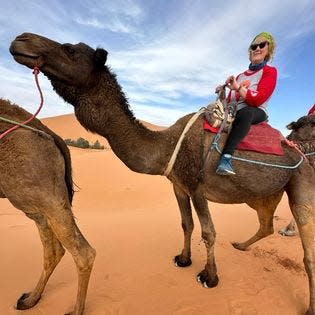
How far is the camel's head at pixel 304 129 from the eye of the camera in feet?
17.2

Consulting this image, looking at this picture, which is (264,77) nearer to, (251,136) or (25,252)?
(251,136)

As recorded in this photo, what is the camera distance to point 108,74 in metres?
3.55

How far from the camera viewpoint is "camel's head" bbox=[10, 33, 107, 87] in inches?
121

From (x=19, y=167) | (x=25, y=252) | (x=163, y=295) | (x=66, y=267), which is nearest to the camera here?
(x=19, y=167)

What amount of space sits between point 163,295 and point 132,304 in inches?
17.0

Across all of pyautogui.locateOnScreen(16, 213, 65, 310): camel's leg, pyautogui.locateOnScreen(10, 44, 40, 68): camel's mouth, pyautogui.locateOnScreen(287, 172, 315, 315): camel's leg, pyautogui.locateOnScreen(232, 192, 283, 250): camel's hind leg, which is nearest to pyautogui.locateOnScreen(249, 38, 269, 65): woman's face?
pyautogui.locateOnScreen(287, 172, 315, 315): camel's leg

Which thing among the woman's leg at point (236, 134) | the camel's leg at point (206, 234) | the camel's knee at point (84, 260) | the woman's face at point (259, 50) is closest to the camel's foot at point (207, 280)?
the camel's leg at point (206, 234)

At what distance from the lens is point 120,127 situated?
3.56 m

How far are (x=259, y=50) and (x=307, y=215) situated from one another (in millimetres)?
2075

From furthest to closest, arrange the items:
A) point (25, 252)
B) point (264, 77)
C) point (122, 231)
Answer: point (122, 231)
point (25, 252)
point (264, 77)

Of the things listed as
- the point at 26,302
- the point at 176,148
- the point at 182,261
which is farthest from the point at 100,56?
the point at 182,261

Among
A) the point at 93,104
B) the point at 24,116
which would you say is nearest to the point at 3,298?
the point at 24,116

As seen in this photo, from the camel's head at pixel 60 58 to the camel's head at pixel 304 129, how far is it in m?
3.44

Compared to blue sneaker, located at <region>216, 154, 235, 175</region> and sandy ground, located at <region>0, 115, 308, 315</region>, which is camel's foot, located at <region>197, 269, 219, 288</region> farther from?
blue sneaker, located at <region>216, 154, 235, 175</region>
